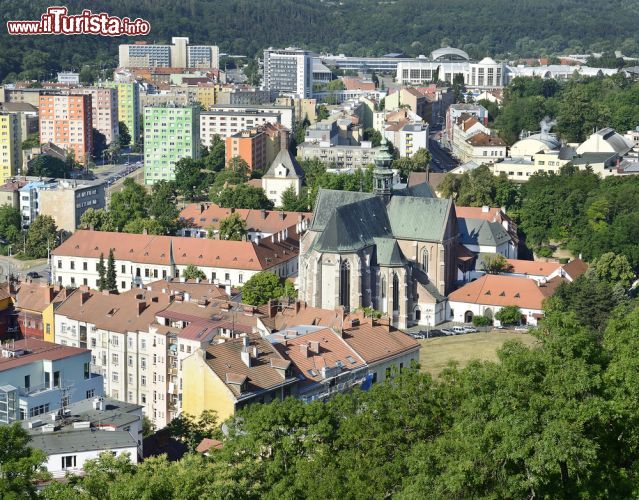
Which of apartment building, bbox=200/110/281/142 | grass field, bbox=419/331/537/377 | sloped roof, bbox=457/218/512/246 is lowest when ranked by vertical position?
grass field, bbox=419/331/537/377

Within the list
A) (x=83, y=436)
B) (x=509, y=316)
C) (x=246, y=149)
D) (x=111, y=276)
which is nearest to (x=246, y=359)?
(x=83, y=436)

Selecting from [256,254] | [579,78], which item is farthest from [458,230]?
[579,78]

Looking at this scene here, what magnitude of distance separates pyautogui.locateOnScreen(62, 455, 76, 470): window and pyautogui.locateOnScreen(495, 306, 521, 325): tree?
34.4 metres

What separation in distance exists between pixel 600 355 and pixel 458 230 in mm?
42354

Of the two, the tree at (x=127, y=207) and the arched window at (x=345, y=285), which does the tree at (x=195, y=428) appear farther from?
the tree at (x=127, y=207)

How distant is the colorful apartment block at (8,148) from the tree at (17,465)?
262 ft

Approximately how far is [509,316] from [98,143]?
235 feet

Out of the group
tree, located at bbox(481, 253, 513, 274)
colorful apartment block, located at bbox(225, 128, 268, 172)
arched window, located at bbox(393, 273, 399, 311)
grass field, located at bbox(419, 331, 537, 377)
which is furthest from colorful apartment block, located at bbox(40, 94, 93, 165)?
grass field, located at bbox(419, 331, 537, 377)

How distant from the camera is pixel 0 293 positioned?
59.3 metres

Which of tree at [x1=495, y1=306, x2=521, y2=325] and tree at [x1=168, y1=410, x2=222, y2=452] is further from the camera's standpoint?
tree at [x1=495, y1=306, x2=521, y2=325]

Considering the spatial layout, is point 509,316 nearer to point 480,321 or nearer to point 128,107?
point 480,321

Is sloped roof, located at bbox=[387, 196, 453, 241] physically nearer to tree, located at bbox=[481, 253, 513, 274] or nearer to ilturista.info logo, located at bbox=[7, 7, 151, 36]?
tree, located at bbox=[481, 253, 513, 274]

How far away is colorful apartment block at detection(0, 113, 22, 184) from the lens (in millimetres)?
110562

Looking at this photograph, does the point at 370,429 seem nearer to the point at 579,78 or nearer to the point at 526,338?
the point at 526,338
